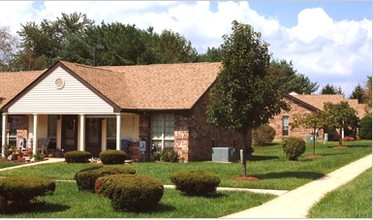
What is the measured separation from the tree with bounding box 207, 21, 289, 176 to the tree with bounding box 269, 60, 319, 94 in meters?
61.9

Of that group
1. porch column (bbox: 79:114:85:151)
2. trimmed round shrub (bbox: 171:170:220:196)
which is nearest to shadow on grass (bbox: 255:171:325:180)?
trimmed round shrub (bbox: 171:170:220:196)

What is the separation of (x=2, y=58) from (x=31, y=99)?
108 ft

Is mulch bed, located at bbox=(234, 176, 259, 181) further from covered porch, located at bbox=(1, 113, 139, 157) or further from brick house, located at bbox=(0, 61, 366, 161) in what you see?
covered porch, located at bbox=(1, 113, 139, 157)

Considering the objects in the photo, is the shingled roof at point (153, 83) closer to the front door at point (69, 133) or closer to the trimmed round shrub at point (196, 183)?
the front door at point (69, 133)

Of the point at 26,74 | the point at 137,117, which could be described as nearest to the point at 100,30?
the point at 26,74

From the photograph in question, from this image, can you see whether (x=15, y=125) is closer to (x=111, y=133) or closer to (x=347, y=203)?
(x=111, y=133)

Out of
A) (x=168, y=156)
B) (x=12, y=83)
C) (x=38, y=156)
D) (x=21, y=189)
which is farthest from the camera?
(x=12, y=83)

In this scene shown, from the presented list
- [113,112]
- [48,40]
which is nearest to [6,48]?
[48,40]

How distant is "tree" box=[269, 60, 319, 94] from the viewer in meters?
84.4

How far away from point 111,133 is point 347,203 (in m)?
19.0

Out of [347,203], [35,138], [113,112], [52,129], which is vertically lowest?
[347,203]

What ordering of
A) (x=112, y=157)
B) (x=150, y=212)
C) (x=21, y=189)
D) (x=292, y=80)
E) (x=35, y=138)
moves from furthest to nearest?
(x=292, y=80)
(x=35, y=138)
(x=112, y=157)
(x=150, y=212)
(x=21, y=189)

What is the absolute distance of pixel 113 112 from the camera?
29.3 m

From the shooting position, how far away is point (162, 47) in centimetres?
6738
